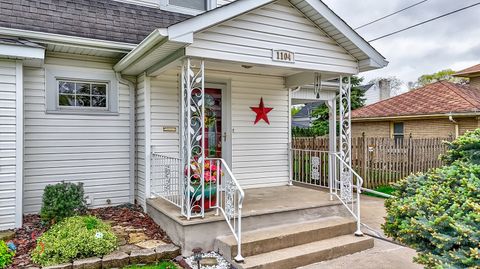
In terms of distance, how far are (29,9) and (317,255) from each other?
591cm

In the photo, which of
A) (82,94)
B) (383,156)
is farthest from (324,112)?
(82,94)

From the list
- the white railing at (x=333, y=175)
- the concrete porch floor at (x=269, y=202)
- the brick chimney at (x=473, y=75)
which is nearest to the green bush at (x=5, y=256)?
the concrete porch floor at (x=269, y=202)

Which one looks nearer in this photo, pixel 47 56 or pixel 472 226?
pixel 472 226

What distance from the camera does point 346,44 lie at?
17.2 feet

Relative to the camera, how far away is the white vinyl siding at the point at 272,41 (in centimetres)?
424

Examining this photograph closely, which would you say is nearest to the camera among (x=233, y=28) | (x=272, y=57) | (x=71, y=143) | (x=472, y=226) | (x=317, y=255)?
(x=472, y=226)

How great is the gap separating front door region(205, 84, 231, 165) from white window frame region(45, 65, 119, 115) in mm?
1737

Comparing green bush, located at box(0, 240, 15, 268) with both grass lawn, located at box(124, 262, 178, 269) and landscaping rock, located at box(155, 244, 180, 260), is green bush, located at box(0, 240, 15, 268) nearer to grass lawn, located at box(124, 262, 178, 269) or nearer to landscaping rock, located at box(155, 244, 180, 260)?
grass lawn, located at box(124, 262, 178, 269)

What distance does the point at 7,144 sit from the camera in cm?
464

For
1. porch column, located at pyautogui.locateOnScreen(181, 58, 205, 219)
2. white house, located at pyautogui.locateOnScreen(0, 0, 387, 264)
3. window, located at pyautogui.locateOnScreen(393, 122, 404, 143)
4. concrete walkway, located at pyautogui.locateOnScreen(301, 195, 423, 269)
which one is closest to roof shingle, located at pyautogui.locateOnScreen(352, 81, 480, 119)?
window, located at pyautogui.locateOnScreen(393, 122, 404, 143)

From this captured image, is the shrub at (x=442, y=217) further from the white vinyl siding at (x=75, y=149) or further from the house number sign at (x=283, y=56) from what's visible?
the white vinyl siding at (x=75, y=149)

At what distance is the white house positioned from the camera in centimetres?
436

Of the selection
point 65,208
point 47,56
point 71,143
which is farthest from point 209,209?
point 47,56

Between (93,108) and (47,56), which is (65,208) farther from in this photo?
(47,56)
